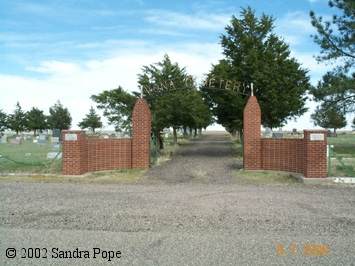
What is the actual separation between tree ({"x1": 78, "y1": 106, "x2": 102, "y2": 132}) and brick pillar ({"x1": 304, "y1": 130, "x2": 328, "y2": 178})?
223 ft

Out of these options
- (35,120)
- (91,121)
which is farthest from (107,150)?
(35,120)

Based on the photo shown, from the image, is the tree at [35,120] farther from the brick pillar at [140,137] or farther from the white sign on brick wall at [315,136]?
the white sign on brick wall at [315,136]

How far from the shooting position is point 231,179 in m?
15.3

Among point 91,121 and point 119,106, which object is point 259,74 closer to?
point 119,106

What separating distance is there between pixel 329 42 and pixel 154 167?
1425 centimetres

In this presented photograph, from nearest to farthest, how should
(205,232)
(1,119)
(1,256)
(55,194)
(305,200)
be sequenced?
(1,256) → (205,232) → (305,200) → (55,194) → (1,119)

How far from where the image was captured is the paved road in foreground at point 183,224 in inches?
224

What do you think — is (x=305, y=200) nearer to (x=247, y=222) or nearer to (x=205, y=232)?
(x=247, y=222)

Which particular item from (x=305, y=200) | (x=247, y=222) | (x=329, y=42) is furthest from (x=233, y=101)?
(x=247, y=222)

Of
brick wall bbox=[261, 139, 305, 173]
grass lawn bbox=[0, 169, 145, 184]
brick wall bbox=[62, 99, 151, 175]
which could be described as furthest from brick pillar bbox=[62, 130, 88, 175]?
brick wall bbox=[261, 139, 305, 173]

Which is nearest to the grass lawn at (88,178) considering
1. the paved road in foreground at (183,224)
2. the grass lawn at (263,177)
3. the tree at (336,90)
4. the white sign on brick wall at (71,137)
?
the white sign on brick wall at (71,137)

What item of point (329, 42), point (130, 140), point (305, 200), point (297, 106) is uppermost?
point (329, 42)

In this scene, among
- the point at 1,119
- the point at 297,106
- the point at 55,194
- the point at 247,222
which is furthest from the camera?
the point at 1,119

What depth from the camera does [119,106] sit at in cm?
2495
